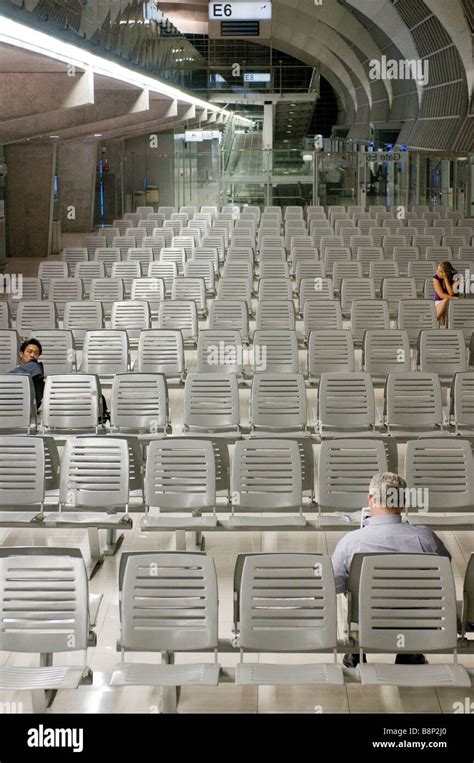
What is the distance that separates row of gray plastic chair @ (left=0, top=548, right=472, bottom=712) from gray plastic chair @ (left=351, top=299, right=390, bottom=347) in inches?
326

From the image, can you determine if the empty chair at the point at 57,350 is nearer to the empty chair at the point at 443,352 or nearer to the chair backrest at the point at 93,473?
the empty chair at the point at 443,352

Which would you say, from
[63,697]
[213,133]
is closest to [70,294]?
[63,697]

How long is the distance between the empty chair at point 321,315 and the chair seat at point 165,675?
8.59 meters

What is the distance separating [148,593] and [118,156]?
3352 cm

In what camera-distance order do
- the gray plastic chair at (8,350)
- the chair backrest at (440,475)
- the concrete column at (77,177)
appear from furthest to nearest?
the concrete column at (77,177) → the gray plastic chair at (8,350) → the chair backrest at (440,475)

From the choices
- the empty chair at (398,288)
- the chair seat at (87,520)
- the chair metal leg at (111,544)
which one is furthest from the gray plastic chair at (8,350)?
the empty chair at (398,288)

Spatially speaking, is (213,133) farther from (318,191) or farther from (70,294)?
(70,294)

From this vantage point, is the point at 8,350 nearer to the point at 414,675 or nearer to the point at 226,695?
the point at 226,695

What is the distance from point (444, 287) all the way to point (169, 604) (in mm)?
10402

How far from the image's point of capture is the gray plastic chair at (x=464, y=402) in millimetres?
10414

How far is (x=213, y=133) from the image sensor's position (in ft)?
135

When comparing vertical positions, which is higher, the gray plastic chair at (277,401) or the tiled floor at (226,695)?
the gray plastic chair at (277,401)

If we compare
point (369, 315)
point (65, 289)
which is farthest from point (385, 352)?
point (65, 289)

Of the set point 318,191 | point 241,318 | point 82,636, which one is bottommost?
point 82,636
